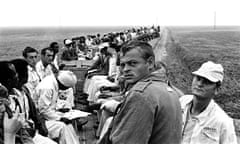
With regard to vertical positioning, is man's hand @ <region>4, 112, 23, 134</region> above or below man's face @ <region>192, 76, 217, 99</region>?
below

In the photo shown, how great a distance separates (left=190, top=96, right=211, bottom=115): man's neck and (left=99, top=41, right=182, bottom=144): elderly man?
4.01 ft

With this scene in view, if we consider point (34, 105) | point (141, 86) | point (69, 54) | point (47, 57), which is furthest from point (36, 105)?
point (69, 54)

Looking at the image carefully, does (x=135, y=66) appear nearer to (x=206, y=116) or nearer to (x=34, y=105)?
(x=206, y=116)

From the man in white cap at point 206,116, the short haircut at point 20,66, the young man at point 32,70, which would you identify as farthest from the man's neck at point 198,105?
the young man at point 32,70

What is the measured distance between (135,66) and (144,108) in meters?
0.37

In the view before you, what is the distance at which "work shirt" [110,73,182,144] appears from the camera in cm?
196

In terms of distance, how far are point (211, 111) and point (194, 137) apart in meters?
0.29

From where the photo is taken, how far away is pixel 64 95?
532 cm

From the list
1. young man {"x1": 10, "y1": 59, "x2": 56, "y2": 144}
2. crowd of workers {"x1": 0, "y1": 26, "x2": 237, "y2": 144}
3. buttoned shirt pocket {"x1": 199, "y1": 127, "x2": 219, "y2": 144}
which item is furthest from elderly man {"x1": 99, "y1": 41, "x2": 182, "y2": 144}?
young man {"x1": 10, "y1": 59, "x2": 56, "y2": 144}

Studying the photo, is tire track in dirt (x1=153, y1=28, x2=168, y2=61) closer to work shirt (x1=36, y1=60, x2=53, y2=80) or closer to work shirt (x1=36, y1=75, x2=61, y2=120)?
work shirt (x1=36, y1=60, x2=53, y2=80)

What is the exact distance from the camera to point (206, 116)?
3.30 m

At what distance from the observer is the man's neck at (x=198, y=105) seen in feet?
11.1

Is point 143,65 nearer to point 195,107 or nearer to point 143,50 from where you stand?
point 143,50

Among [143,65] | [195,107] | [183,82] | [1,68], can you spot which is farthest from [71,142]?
[183,82]
